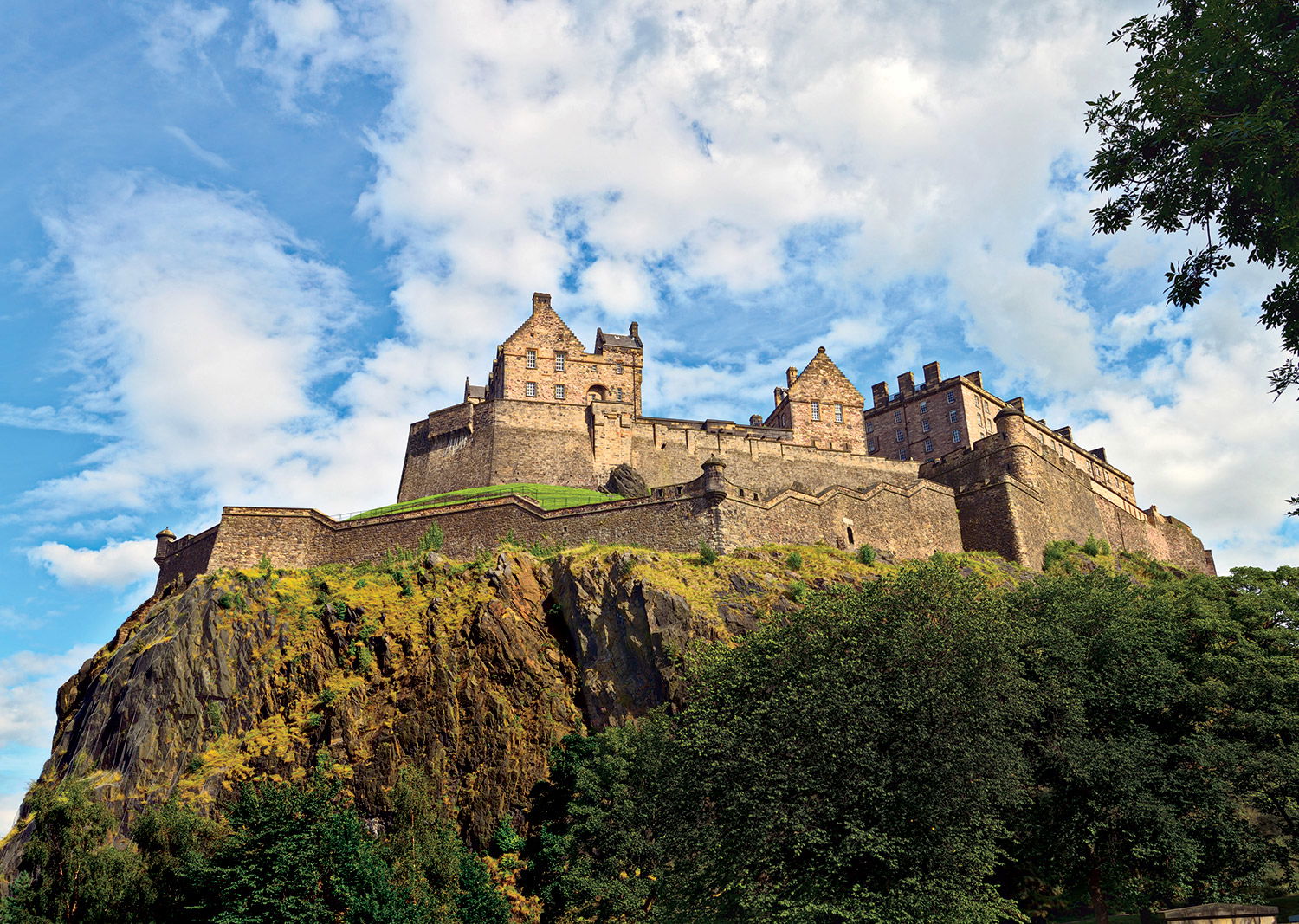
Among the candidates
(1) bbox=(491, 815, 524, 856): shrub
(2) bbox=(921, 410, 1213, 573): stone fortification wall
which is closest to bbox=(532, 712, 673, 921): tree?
(1) bbox=(491, 815, 524, 856): shrub

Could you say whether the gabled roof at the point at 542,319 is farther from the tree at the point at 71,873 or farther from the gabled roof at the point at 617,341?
the tree at the point at 71,873

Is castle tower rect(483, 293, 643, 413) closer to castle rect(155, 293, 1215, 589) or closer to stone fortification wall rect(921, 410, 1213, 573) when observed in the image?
castle rect(155, 293, 1215, 589)

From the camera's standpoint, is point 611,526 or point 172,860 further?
point 611,526

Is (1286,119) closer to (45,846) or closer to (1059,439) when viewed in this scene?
(45,846)

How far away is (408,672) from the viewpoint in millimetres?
37844

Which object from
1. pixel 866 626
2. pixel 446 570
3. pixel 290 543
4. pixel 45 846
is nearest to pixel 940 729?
pixel 866 626

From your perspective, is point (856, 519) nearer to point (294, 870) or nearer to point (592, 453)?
point (592, 453)

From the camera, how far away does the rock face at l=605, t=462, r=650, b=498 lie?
53531mm

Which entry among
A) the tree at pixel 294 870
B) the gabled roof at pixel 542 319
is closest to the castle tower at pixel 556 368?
the gabled roof at pixel 542 319

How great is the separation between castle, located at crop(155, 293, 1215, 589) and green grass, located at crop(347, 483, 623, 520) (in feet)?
2.12

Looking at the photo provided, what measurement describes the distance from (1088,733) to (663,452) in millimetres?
33078

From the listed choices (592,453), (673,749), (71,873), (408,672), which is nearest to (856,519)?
(592,453)

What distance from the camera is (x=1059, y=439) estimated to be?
69.2m

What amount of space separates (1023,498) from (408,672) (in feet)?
110
